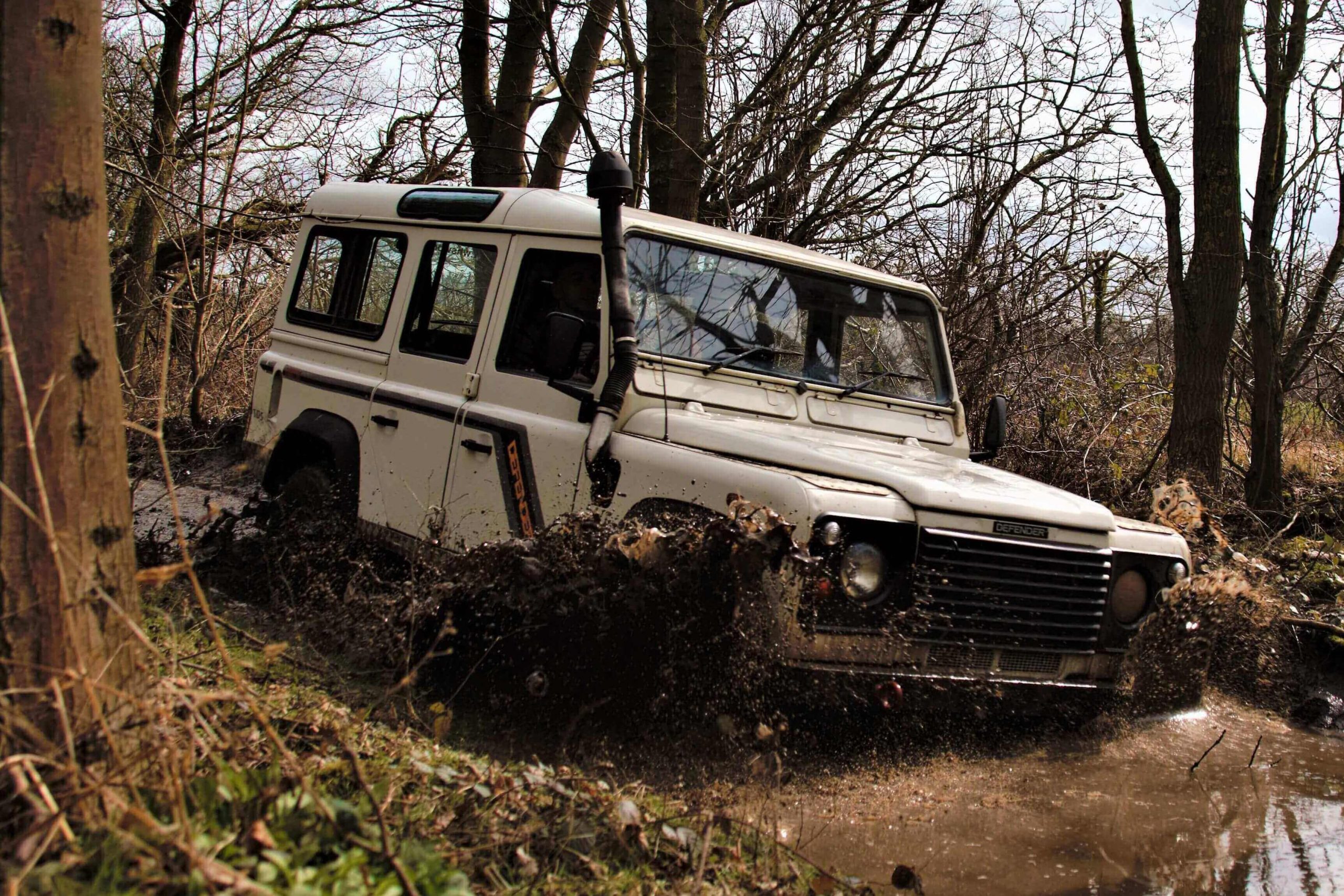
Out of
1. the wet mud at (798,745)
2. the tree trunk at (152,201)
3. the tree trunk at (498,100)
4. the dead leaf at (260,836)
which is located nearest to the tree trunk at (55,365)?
the dead leaf at (260,836)

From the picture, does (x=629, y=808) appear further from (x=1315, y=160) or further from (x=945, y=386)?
(x=1315, y=160)

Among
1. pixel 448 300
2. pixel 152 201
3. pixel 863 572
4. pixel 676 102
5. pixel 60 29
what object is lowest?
pixel 863 572

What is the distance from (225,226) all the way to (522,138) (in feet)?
10.3

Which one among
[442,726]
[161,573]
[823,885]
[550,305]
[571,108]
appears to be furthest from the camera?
[571,108]

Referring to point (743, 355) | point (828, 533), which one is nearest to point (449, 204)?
point (743, 355)

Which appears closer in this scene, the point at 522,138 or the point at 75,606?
the point at 75,606

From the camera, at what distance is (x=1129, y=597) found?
15.2 ft

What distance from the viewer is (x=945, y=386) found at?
573 cm

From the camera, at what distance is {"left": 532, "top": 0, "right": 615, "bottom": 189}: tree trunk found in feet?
38.4

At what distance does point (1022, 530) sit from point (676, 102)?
621 cm

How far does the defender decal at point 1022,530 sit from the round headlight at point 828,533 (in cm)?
Result: 68

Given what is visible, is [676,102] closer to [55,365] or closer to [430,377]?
[430,377]

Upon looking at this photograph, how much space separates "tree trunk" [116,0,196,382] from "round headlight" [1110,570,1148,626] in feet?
28.2

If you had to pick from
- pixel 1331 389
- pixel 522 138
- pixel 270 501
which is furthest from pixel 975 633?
pixel 1331 389
